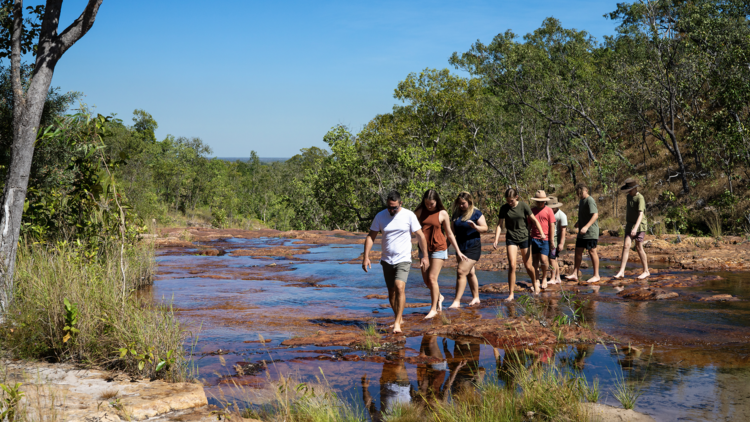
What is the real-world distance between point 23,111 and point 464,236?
22.0 feet

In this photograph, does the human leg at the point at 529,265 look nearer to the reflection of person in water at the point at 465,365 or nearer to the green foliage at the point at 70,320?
the reflection of person in water at the point at 465,365

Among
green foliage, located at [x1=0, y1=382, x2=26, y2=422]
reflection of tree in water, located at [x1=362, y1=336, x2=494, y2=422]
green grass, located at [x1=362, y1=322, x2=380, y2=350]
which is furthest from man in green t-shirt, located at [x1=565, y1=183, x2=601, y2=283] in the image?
green foliage, located at [x1=0, y1=382, x2=26, y2=422]

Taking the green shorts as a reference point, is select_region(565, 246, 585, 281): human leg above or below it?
below

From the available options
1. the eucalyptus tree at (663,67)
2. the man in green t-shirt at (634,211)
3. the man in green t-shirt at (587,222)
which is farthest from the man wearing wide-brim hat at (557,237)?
the eucalyptus tree at (663,67)

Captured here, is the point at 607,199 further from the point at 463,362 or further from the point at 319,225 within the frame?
the point at 463,362

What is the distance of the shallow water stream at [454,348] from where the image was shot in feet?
18.0

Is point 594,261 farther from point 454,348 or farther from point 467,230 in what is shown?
point 454,348

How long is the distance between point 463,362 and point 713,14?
35104 mm

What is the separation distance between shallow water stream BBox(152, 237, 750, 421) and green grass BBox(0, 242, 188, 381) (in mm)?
620

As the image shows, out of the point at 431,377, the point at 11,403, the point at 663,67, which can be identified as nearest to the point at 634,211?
the point at 431,377

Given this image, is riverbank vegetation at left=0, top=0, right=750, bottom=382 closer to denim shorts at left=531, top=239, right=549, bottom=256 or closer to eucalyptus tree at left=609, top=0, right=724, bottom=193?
eucalyptus tree at left=609, top=0, right=724, bottom=193

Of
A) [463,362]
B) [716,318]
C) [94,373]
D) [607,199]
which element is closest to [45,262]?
[94,373]

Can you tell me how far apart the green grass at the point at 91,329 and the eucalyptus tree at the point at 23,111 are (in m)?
1.06

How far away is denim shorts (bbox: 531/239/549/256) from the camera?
416 inches
